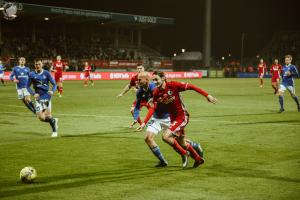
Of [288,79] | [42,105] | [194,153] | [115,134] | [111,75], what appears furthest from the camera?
[111,75]

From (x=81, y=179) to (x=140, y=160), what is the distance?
6.97 feet

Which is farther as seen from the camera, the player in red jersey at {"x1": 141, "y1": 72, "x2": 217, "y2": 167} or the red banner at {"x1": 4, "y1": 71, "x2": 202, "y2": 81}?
the red banner at {"x1": 4, "y1": 71, "x2": 202, "y2": 81}

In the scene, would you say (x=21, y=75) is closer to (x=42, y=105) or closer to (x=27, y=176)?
(x=42, y=105)

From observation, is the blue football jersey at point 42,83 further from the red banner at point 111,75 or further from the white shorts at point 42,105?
the red banner at point 111,75

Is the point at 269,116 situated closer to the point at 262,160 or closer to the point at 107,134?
the point at 107,134

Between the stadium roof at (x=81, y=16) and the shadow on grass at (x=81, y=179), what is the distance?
4764 cm

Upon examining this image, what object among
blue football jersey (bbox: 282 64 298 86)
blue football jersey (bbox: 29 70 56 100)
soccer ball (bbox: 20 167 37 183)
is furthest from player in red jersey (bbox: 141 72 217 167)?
blue football jersey (bbox: 282 64 298 86)

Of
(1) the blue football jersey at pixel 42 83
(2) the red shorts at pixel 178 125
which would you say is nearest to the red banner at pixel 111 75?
→ (1) the blue football jersey at pixel 42 83

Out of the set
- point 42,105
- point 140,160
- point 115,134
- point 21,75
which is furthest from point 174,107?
point 21,75

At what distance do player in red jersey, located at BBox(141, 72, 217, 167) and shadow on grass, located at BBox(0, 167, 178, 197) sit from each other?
1.59 ft

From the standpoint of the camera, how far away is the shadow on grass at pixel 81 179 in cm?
780

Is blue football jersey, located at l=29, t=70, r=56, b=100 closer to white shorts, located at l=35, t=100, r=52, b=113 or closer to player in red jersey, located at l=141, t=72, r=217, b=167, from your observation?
white shorts, located at l=35, t=100, r=52, b=113

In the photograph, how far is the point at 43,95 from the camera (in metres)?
14.1

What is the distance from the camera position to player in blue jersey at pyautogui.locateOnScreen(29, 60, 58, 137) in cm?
1380
